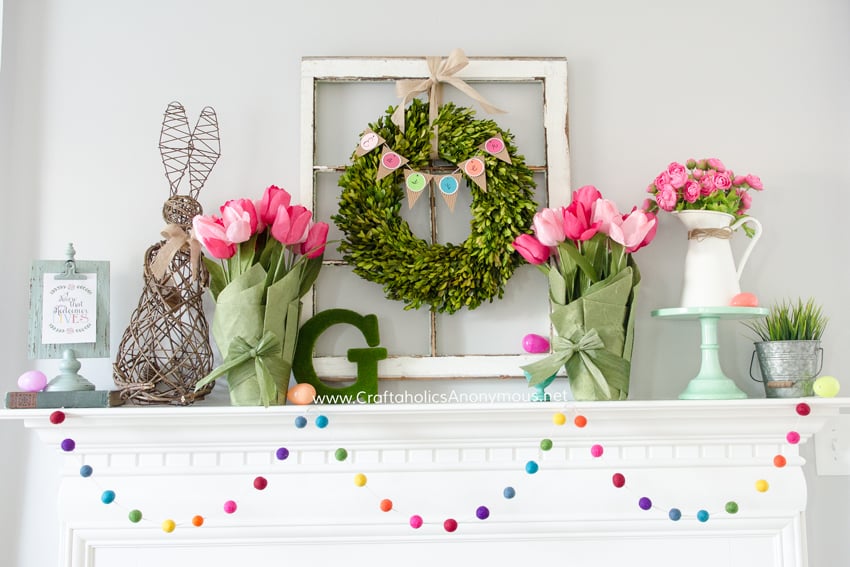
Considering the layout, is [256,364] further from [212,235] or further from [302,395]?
[212,235]

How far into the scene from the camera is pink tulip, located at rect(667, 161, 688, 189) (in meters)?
1.36

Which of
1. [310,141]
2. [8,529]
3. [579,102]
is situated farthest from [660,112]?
[8,529]

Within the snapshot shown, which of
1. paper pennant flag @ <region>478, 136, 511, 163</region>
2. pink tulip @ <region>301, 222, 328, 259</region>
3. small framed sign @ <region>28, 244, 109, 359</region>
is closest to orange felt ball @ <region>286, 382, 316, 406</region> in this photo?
pink tulip @ <region>301, 222, 328, 259</region>

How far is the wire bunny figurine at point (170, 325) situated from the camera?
1308 millimetres

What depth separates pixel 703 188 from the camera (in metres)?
1.37

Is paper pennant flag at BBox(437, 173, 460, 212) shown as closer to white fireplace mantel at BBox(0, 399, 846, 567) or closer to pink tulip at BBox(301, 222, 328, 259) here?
pink tulip at BBox(301, 222, 328, 259)

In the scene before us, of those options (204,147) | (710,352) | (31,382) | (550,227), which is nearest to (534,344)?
(550,227)

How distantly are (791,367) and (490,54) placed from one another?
91 cm

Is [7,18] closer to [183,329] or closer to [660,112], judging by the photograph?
[183,329]

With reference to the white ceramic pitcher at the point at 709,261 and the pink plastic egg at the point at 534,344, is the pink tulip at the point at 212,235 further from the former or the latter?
the white ceramic pitcher at the point at 709,261

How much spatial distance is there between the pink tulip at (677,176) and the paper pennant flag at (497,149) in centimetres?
33

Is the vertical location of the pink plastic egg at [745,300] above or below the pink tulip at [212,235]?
below

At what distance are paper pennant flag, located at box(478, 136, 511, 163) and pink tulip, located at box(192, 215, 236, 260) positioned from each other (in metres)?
0.55

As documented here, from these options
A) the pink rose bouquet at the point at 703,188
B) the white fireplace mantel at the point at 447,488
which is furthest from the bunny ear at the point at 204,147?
the pink rose bouquet at the point at 703,188
